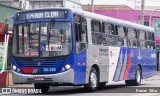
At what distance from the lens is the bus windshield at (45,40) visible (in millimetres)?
16438

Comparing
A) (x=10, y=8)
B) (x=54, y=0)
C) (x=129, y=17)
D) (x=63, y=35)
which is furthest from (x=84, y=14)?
(x=129, y=17)

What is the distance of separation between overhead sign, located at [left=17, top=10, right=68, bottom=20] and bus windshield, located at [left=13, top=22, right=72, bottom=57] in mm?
268

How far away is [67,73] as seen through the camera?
16312 millimetres

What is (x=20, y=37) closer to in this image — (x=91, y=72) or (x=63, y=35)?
(x=63, y=35)

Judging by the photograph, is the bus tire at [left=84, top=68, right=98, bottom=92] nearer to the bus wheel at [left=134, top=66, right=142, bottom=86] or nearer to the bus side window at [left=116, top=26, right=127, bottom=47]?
the bus side window at [left=116, top=26, right=127, bottom=47]

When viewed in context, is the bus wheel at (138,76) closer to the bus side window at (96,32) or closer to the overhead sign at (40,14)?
the bus side window at (96,32)

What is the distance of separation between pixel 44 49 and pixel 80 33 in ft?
5.10

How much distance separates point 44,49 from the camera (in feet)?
54.3

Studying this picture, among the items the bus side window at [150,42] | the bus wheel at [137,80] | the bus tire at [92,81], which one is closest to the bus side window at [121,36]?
the bus wheel at [137,80]

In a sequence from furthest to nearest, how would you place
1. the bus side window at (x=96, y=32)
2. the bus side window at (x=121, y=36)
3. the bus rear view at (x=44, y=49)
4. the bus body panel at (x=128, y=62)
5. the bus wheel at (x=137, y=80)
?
the bus wheel at (x=137, y=80), the bus side window at (x=121, y=36), the bus body panel at (x=128, y=62), the bus side window at (x=96, y=32), the bus rear view at (x=44, y=49)

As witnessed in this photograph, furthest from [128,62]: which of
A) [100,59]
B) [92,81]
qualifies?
[92,81]

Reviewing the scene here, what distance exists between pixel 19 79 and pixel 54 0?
30.2 m

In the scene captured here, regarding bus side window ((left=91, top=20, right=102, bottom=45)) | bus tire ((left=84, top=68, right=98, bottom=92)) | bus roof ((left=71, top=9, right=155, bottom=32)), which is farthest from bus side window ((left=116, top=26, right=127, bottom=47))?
bus tire ((left=84, top=68, right=98, bottom=92))

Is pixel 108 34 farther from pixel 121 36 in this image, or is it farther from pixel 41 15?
pixel 41 15
